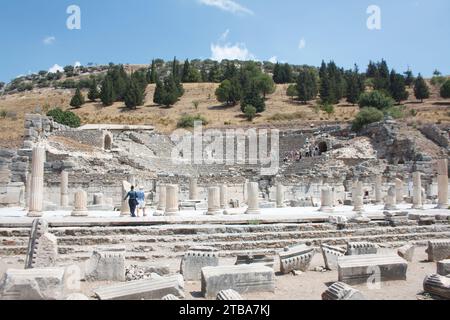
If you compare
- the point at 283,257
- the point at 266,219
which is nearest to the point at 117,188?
the point at 266,219

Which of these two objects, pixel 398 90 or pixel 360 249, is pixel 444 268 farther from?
pixel 398 90

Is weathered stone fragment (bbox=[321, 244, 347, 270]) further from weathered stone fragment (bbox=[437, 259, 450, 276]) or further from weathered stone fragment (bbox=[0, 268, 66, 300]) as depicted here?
weathered stone fragment (bbox=[0, 268, 66, 300])

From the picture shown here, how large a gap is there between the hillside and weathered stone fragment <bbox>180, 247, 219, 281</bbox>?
3968 cm

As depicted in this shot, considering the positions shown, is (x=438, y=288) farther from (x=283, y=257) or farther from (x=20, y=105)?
(x=20, y=105)

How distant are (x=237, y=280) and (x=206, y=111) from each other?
188 feet

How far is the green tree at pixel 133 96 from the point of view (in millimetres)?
65812

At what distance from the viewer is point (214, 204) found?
16562mm

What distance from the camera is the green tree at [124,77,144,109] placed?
2591 inches

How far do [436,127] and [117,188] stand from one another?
1153 inches

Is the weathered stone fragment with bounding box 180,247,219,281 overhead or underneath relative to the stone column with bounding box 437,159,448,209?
underneath

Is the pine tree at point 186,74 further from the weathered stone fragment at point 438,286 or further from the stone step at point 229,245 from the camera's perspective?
the weathered stone fragment at point 438,286

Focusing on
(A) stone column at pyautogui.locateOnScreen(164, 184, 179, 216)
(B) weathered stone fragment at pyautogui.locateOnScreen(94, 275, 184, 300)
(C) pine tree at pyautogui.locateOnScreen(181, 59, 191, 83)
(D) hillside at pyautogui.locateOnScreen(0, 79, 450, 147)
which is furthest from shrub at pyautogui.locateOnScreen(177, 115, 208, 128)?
(B) weathered stone fragment at pyautogui.locateOnScreen(94, 275, 184, 300)

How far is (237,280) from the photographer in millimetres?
7227

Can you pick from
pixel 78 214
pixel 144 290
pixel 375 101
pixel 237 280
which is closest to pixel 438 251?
pixel 237 280
